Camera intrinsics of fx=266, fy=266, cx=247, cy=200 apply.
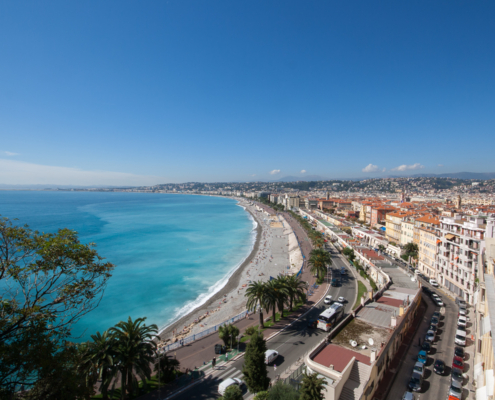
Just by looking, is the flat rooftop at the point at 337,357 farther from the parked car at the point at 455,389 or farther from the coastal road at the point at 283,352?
the parked car at the point at 455,389

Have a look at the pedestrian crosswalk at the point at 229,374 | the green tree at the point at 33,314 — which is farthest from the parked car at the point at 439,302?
the green tree at the point at 33,314

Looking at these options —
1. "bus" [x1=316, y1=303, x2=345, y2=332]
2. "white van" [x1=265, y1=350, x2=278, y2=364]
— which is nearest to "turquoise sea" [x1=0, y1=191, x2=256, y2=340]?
"white van" [x1=265, y1=350, x2=278, y2=364]

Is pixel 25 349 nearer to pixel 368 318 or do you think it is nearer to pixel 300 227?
pixel 368 318

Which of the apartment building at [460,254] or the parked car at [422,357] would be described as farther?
the apartment building at [460,254]

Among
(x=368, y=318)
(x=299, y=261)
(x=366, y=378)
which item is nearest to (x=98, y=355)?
(x=366, y=378)

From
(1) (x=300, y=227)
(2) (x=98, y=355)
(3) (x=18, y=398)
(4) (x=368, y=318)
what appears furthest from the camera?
(1) (x=300, y=227)
